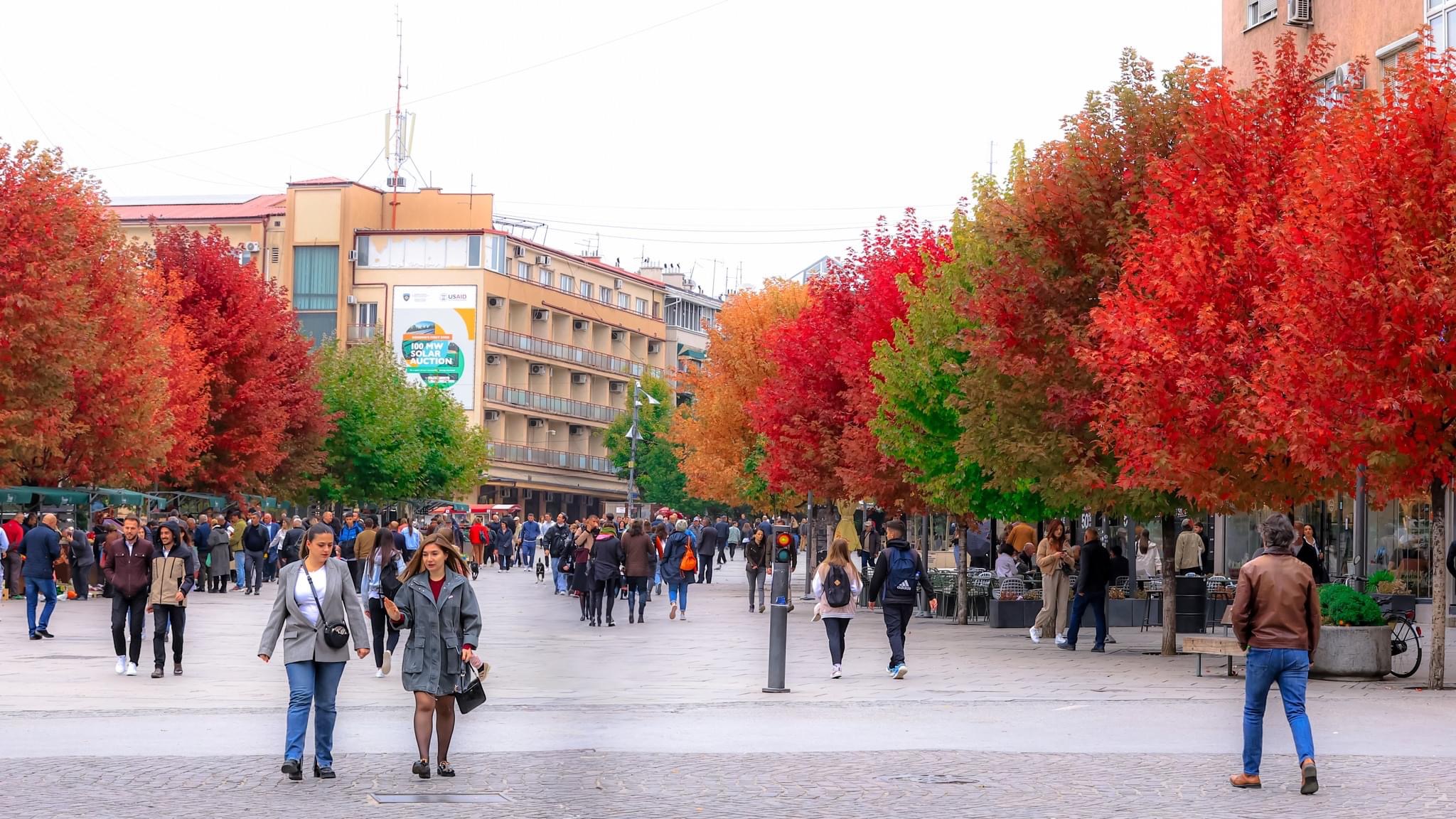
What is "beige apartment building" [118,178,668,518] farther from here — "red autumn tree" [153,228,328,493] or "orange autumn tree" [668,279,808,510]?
"red autumn tree" [153,228,328,493]

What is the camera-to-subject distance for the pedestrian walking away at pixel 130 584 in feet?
62.0

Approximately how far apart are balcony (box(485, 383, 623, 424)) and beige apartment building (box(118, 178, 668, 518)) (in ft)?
0.33

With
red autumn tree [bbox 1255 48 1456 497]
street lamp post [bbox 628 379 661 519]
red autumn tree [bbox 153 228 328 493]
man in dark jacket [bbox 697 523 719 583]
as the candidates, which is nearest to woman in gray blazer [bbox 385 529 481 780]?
red autumn tree [bbox 1255 48 1456 497]

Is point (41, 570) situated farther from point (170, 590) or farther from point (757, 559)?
point (757, 559)

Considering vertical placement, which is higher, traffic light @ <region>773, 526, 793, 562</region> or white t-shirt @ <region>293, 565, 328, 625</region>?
traffic light @ <region>773, 526, 793, 562</region>

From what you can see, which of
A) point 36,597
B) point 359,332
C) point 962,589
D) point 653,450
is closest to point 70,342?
point 36,597

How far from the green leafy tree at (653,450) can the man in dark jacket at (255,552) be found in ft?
219

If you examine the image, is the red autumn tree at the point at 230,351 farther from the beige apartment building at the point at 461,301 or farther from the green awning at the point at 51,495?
the beige apartment building at the point at 461,301

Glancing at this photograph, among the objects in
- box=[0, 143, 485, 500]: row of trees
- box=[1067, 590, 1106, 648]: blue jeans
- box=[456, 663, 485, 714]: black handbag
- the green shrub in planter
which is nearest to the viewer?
box=[456, 663, 485, 714]: black handbag

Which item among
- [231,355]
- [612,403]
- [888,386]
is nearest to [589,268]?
[612,403]

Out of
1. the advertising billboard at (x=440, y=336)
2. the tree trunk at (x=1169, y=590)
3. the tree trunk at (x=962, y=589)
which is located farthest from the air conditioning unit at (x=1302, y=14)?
the advertising billboard at (x=440, y=336)

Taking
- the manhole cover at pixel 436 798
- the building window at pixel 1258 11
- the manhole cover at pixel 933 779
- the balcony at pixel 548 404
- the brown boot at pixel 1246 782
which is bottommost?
the manhole cover at pixel 436 798

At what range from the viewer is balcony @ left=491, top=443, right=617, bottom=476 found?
331 feet

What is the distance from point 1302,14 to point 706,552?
22027 millimetres
